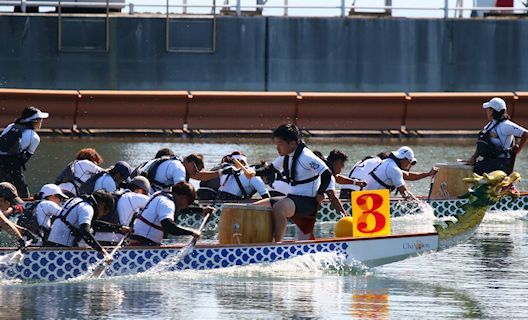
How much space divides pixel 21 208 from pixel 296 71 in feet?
76.9

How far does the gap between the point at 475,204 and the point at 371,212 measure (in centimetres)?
129

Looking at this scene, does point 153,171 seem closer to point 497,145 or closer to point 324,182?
point 324,182

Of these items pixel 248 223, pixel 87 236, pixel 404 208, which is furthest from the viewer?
pixel 404 208

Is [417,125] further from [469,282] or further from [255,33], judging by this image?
[469,282]

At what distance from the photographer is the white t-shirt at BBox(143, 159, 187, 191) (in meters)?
22.9

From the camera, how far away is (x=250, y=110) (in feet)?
126

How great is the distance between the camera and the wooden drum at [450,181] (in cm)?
2603

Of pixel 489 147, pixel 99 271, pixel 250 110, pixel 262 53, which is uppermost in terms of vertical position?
pixel 262 53

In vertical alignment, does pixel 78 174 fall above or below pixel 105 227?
above

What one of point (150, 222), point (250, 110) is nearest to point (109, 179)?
point (150, 222)

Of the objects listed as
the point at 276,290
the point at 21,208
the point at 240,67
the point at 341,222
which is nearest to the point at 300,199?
the point at 341,222

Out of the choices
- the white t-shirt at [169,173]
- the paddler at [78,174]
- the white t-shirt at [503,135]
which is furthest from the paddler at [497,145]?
the paddler at [78,174]

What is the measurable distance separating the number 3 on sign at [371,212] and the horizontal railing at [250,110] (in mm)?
19101

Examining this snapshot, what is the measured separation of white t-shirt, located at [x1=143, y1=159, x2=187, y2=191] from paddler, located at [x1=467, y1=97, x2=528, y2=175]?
5.47 meters
